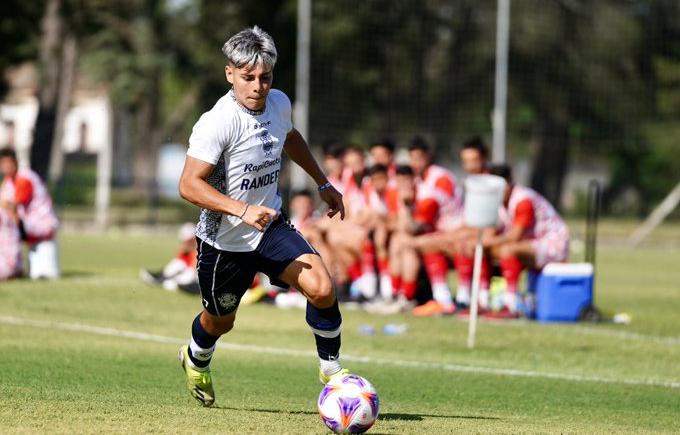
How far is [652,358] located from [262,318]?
4796mm

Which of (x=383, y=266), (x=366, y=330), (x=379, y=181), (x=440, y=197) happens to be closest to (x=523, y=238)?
(x=440, y=197)

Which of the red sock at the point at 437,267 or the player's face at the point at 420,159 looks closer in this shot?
the red sock at the point at 437,267

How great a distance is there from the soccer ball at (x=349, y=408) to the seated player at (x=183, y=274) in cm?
972

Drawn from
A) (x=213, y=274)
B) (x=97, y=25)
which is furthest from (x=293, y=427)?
(x=97, y=25)

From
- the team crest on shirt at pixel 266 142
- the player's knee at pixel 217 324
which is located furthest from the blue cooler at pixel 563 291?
the team crest on shirt at pixel 266 142

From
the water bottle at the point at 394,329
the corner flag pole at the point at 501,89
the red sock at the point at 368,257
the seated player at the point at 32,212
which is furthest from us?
the corner flag pole at the point at 501,89

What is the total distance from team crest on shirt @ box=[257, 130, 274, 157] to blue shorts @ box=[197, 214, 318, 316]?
418 millimetres

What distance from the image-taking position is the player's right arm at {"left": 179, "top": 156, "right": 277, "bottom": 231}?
7105mm

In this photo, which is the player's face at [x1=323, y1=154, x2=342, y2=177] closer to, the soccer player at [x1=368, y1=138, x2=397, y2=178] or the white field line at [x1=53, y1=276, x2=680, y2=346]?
the soccer player at [x1=368, y1=138, x2=397, y2=178]

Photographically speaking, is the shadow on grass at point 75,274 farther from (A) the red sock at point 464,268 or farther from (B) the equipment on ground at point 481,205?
(B) the equipment on ground at point 481,205

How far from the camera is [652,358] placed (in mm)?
12250

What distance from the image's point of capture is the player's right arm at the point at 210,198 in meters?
7.11

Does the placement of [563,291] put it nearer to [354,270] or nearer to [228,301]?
[354,270]

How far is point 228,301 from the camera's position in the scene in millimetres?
7973
